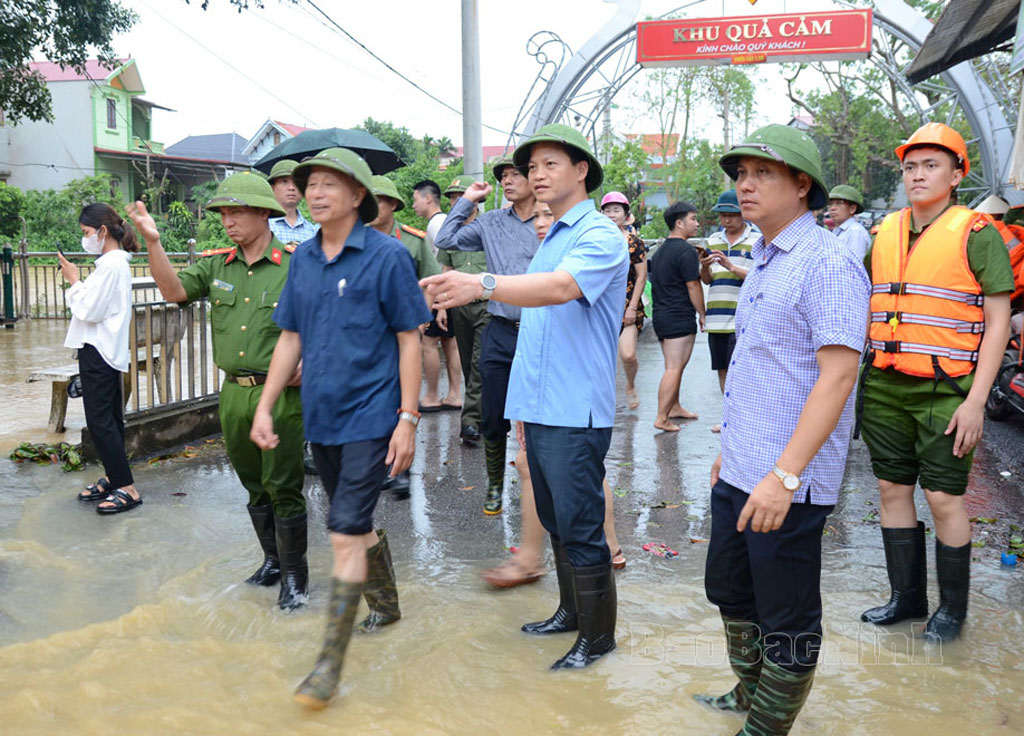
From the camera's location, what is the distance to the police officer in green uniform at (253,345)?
4273 millimetres

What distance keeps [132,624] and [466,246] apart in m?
2.81

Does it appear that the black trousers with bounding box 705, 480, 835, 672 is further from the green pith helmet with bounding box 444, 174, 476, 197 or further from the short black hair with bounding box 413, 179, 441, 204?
the green pith helmet with bounding box 444, 174, 476, 197

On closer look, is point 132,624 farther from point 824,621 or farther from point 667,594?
point 824,621

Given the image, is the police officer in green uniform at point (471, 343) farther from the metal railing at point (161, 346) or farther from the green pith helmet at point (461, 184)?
the metal railing at point (161, 346)

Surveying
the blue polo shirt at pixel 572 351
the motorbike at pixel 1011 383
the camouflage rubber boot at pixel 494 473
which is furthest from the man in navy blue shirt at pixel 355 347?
the motorbike at pixel 1011 383

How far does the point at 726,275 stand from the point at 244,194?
4.40 meters

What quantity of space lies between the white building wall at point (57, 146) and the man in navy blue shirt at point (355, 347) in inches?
1500

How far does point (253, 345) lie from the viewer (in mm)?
4367

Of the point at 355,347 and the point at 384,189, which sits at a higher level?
the point at 384,189

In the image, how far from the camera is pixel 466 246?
18.5ft

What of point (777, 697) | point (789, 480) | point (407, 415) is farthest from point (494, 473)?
point (789, 480)

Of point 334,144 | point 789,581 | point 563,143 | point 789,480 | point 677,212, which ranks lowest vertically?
point 789,581

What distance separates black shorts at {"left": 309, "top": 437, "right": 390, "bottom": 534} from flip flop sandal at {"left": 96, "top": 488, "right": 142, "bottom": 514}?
2641mm

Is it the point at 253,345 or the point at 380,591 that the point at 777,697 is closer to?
the point at 380,591
